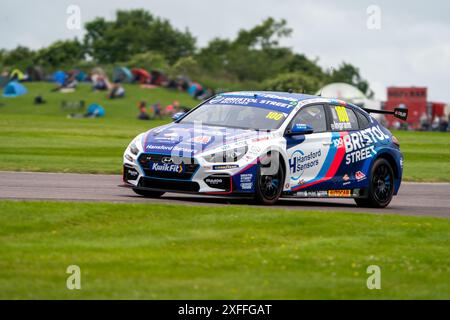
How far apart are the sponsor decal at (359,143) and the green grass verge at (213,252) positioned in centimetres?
284

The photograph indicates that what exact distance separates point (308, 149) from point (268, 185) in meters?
1.16

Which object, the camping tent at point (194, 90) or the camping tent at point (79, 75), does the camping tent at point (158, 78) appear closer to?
the camping tent at point (194, 90)

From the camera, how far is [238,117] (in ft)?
52.2

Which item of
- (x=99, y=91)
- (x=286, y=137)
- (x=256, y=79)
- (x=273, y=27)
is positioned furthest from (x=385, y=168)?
(x=273, y=27)

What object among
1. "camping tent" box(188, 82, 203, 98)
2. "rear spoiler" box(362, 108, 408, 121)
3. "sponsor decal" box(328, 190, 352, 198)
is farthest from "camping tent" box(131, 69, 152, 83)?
"sponsor decal" box(328, 190, 352, 198)

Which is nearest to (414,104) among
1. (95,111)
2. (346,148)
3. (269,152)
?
(95,111)

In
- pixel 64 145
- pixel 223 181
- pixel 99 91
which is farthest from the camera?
pixel 99 91

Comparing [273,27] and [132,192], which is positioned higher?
[273,27]

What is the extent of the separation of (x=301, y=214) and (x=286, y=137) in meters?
2.52

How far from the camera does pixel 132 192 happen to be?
16.6 metres

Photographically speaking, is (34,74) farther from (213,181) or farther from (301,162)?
(213,181)

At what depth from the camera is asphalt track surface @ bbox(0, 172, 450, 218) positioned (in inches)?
586

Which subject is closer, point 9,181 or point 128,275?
point 128,275
